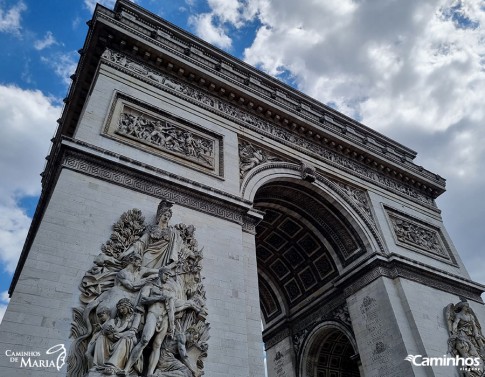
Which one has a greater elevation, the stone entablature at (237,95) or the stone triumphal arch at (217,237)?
the stone entablature at (237,95)

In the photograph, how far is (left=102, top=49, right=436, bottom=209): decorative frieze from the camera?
1154 centimetres

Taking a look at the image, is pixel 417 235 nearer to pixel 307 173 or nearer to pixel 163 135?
pixel 307 173

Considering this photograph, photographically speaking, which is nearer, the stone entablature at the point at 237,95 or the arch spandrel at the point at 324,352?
the stone entablature at the point at 237,95

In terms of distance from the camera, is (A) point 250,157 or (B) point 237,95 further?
(B) point 237,95

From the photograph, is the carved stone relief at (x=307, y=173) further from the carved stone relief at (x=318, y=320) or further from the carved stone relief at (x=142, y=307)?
the carved stone relief at (x=142, y=307)

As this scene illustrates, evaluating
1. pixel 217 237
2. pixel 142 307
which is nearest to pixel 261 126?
pixel 217 237

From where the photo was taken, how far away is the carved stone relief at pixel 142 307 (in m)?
6.38

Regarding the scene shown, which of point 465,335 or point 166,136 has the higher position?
point 166,136

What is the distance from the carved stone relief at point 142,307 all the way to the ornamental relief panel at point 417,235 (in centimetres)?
900

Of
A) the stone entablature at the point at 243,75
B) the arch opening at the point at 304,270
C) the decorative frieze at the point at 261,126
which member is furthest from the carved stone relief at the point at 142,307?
the stone entablature at the point at 243,75

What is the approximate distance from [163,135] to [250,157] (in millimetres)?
2951

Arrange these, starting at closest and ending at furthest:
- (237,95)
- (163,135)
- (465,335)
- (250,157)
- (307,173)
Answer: (163,135) → (465,335) → (250,157) → (237,95) → (307,173)

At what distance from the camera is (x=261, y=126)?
13680mm

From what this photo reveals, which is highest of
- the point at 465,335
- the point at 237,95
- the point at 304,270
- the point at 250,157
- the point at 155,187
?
the point at 237,95
